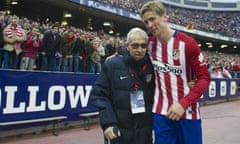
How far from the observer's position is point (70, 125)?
8.09 m

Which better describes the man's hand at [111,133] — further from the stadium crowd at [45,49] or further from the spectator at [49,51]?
the spectator at [49,51]

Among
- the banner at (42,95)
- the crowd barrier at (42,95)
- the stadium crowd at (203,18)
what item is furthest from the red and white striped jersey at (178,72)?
the stadium crowd at (203,18)

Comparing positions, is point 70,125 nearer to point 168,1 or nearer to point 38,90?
point 38,90

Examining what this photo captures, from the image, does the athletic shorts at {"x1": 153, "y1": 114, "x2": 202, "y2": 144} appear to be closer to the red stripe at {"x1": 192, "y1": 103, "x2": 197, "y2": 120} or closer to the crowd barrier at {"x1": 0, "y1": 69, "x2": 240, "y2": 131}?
the red stripe at {"x1": 192, "y1": 103, "x2": 197, "y2": 120}

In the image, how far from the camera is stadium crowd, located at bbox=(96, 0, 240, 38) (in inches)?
1141

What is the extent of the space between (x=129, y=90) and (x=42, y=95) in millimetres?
4491

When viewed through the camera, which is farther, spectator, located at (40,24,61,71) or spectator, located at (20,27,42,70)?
spectator, located at (40,24,61,71)

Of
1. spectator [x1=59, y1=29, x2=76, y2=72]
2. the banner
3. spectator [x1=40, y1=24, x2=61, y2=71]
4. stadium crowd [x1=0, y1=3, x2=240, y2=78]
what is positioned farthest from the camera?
spectator [x1=59, y1=29, x2=76, y2=72]

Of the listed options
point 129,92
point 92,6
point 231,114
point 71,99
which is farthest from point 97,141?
point 92,6

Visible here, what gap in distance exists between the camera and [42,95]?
682 centimetres

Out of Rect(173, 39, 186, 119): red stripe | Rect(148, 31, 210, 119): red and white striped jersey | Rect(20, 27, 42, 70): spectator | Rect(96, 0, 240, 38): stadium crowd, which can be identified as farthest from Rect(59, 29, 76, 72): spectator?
Rect(96, 0, 240, 38): stadium crowd

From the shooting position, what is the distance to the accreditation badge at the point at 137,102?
8.88 feet

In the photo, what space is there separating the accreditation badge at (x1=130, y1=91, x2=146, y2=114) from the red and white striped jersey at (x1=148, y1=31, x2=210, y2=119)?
4.8 inches

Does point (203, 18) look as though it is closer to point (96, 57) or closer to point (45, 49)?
point (96, 57)
